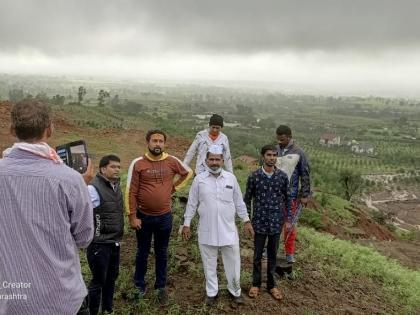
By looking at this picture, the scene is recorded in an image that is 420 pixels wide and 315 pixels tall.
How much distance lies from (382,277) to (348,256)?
540 millimetres

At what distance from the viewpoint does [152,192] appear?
3.79m

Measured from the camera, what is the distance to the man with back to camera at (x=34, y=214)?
185cm

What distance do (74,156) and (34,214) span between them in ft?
2.49

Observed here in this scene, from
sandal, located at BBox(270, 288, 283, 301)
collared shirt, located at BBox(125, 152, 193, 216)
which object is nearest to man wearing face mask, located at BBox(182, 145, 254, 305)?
collared shirt, located at BBox(125, 152, 193, 216)

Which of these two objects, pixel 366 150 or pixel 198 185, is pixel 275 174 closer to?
pixel 198 185

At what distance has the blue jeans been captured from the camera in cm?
386

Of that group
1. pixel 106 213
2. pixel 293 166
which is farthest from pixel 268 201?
pixel 106 213

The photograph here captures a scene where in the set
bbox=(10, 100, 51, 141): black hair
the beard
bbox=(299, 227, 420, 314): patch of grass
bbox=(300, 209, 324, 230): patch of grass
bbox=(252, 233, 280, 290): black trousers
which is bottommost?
bbox=(300, 209, 324, 230): patch of grass

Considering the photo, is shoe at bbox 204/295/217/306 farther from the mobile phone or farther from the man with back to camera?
the man with back to camera

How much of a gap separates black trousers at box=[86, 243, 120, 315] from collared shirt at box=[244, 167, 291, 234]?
1340 millimetres

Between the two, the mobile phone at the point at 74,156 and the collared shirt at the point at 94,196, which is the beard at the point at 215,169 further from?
the mobile phone at the point at 74,156

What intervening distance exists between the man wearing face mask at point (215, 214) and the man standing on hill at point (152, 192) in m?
0.22

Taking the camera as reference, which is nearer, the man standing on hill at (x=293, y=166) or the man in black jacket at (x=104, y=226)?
the man in black jacket at (x=104, y=226)

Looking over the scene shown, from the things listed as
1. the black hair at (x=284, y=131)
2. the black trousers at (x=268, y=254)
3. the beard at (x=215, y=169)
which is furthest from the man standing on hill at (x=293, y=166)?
the beard at (x=215, y=169)
